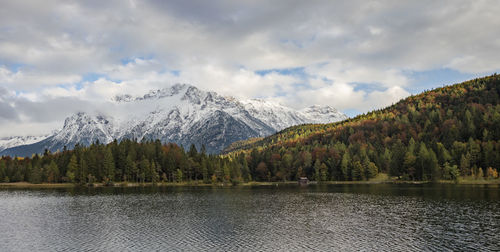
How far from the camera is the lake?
197 ft

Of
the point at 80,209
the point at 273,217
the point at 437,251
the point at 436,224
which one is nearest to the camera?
the point at 437,251

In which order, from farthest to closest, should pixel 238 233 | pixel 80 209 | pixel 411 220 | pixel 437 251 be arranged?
pixel 80 209, pixel 411 220, pixel 238 233, pixel 437 251

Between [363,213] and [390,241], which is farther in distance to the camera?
[363,213]

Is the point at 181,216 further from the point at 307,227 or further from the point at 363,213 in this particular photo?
the point at 363,213

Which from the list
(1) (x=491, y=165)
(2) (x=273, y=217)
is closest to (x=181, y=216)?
(2) (x=273, y=217)

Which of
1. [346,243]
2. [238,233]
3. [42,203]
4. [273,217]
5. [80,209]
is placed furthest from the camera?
[42,203]

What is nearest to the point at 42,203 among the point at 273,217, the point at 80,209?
the point at 80,209

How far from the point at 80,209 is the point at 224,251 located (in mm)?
66335

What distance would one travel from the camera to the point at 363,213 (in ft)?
300

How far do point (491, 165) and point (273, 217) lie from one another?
16184 centimetres

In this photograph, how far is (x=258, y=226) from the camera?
76.1 m

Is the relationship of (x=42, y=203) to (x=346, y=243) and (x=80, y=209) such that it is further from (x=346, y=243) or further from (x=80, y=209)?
(x=346, y=243)

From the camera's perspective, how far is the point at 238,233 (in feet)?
226

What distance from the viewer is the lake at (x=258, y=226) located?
197 feet
